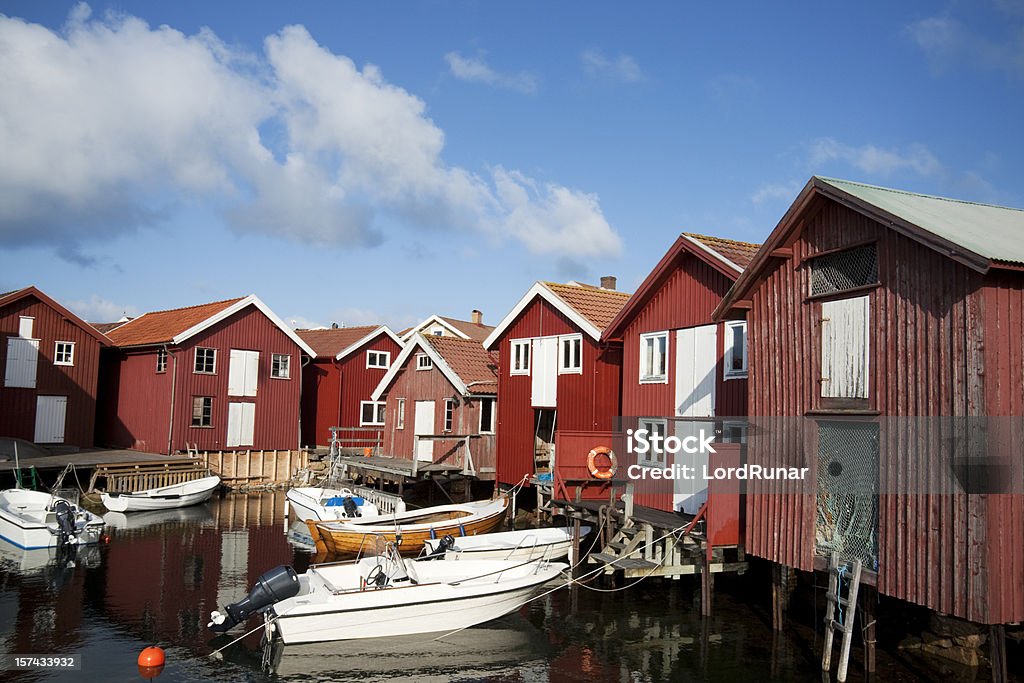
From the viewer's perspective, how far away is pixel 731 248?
2083cm

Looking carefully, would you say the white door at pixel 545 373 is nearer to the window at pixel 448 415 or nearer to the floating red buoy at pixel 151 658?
the window at pixel 448 415

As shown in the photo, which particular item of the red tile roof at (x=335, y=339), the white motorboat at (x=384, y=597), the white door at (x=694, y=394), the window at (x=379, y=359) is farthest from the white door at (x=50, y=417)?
the white door at (x=694, y=394)

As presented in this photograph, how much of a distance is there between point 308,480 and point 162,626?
21.0m

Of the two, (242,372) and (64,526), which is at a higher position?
(242,372)

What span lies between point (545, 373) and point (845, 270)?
14242 mm

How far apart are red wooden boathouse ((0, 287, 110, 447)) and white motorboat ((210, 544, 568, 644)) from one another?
79.0 feet

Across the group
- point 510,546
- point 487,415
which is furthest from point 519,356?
point 510,546

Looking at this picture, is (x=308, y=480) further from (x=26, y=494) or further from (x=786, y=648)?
(x=786, y=648)

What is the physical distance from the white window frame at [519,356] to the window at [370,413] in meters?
16.5

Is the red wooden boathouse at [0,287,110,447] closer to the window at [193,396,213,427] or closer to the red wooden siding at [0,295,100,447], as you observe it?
the red wooden siding at [0,295,100,447]

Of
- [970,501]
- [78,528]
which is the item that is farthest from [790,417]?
[78,528]

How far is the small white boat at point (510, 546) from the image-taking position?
19.7 m

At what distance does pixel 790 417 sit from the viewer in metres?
15.0

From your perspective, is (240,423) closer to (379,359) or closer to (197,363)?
(197,363)
